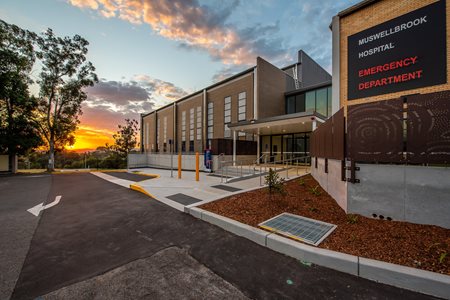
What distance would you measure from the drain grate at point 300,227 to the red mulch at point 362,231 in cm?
16

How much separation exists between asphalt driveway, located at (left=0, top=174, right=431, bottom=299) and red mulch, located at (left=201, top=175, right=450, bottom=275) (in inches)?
25.5

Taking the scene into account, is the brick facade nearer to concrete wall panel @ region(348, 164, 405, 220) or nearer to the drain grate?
concrete wall panel @ region(348, 164, 405, 220)

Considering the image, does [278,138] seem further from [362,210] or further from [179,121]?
[179,121]

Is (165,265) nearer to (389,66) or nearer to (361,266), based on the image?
(361,266)

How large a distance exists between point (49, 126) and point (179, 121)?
57.5ft

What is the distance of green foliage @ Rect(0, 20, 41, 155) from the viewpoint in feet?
65.7

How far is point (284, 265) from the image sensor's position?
315 cm

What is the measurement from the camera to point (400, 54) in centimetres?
809

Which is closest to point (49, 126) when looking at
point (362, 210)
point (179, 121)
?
point (179, 121)

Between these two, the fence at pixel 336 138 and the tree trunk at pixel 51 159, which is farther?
the tree trunk at pixel 51 159

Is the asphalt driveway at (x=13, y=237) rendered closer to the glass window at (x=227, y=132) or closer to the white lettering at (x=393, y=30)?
the white lettering at (x=393, y=30)

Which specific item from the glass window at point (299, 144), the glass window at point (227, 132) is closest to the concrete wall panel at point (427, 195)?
the glass window at point (299, 144)

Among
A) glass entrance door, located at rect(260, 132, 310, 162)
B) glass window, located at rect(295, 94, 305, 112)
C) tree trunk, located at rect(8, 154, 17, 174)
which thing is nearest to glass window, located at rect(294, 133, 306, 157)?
glass entrance door, located at rect(260, 132, 310, 162)

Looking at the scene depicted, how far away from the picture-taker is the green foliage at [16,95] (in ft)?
65.7
